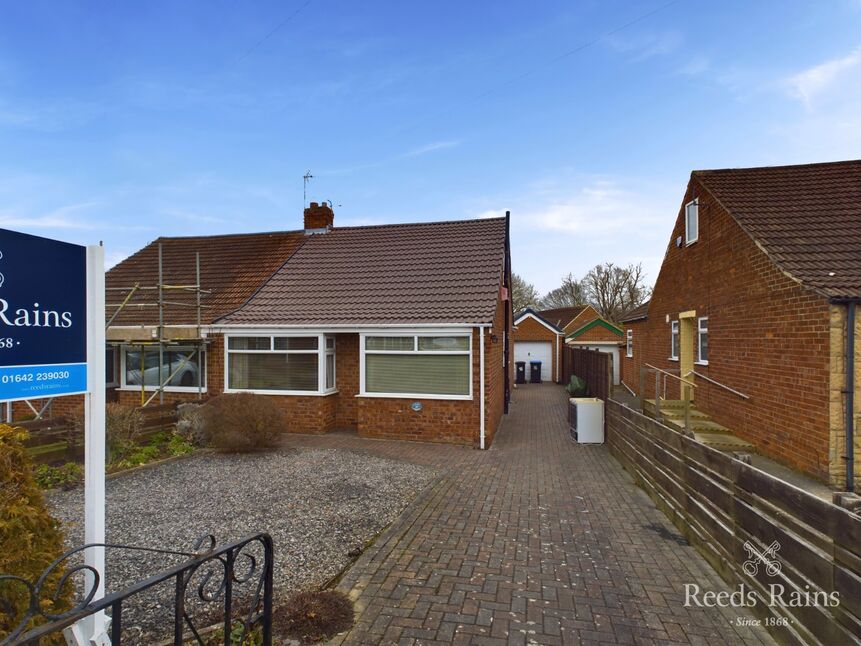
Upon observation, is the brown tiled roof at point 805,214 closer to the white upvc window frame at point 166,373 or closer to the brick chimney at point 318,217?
the brick chimney at point 318,217

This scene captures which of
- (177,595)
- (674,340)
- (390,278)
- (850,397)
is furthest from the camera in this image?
(674,340)

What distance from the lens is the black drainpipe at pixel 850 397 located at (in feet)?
20.2

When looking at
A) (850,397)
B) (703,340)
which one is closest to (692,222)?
(703,340)

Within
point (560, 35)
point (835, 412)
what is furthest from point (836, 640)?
point (560, 35)

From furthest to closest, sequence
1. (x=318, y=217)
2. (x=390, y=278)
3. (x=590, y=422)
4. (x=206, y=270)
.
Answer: (x=318, y=217) → (x=206, y=270) → (x=390, y=278) → (x=590, y=422)

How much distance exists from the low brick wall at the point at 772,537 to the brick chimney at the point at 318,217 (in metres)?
12.9

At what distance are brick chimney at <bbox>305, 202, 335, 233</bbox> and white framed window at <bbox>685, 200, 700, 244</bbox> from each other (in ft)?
35.5

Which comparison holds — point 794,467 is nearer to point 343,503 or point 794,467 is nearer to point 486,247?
point 343,503

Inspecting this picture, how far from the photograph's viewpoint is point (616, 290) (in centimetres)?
4319

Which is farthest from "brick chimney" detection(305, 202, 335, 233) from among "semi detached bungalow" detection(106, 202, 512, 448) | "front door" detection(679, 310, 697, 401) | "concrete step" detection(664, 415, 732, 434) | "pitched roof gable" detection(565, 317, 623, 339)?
"pitched roof gable" detection(565, 317, 623, 339)

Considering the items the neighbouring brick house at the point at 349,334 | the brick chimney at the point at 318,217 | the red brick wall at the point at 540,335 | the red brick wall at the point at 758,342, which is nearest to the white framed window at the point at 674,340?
the red brick wall at the point at 758,342

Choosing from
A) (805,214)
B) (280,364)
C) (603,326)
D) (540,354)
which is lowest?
(540,354)

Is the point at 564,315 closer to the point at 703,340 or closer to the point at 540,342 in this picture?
the point at 540,342

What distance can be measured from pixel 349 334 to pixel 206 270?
20.7 ft
